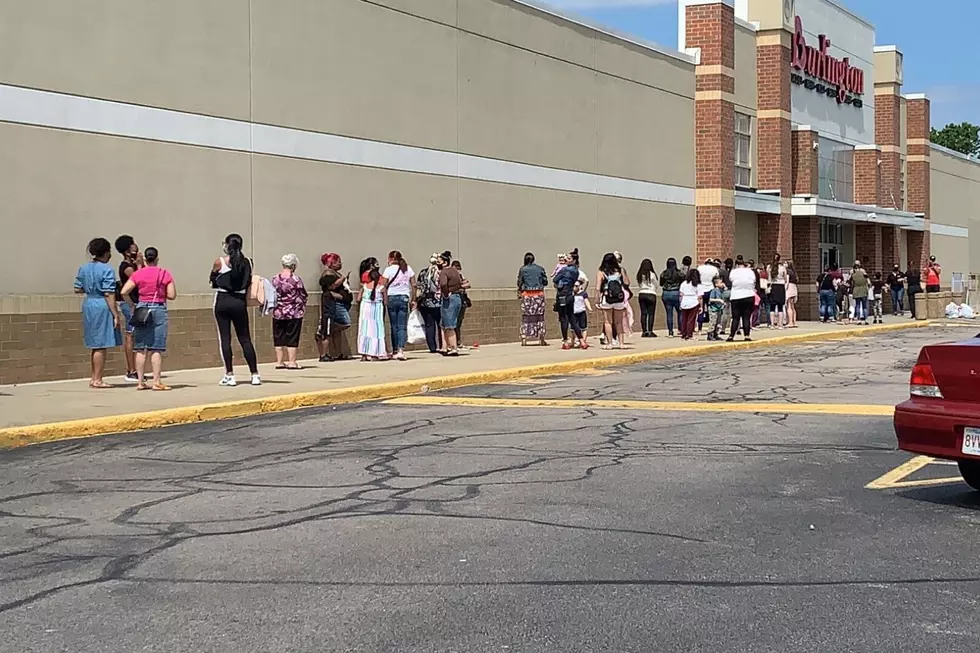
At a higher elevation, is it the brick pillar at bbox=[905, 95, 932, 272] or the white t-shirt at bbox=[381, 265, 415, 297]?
the brick pillar at bbox=[905, 95, 932, 272]

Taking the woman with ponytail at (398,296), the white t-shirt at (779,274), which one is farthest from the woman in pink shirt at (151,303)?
the white t-shirt at (779,274)

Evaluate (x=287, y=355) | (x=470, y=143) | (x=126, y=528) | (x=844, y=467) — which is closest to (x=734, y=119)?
(x=470, y=143)

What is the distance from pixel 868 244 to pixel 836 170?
133 inches

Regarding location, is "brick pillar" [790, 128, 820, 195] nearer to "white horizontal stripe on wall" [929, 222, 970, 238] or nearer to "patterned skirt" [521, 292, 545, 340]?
"white horizontal stripe on wall" [929, 222, 970, 238]

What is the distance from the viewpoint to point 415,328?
66.1 feet

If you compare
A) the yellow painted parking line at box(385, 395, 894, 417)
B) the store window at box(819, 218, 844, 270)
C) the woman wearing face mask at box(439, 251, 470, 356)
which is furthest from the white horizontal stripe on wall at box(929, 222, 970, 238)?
the yellow painted parking line at box(385, 395, 894, 417)

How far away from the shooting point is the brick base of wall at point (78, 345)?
14.8 meters

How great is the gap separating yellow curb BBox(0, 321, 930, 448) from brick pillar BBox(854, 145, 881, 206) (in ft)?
73.9

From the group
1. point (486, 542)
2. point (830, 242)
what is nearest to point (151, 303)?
point (486, 542)

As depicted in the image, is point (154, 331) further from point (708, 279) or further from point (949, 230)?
point (949, 230)

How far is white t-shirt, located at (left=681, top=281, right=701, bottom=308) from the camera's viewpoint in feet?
81.9

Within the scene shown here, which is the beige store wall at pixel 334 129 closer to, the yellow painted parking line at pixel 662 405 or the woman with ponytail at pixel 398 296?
the woman with ponytail at pixel 398 296

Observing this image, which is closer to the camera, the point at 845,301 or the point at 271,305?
the point at 271,305

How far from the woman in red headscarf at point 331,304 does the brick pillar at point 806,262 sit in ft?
66.5
